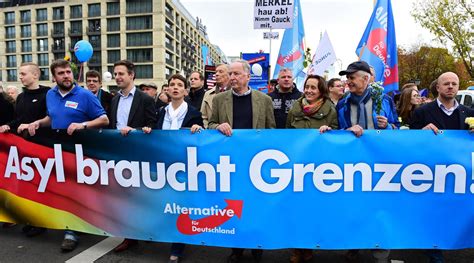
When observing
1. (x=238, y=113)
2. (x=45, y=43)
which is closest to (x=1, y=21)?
(x=45, y=43)

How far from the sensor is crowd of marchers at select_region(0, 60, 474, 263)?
350cm

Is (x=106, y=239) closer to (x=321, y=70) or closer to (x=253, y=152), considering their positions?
(x=253, y=152)

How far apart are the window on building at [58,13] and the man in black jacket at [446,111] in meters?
72.2

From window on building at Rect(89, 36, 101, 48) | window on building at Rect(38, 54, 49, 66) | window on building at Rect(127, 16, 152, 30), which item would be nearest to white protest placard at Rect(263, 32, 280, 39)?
window on building at Rect(127, 16, 152, 30)

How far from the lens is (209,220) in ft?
11.2

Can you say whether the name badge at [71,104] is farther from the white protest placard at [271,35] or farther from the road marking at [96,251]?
the white protest placard at [271,35]

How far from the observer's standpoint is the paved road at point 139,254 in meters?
3.63

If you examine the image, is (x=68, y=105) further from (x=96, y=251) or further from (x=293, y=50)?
(x=293, y=50)

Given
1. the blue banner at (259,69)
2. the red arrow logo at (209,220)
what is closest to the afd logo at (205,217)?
the red arrow logo at (209,220)

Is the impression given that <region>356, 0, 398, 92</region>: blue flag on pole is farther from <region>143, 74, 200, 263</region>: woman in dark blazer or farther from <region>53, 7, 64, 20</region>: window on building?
<region>53, 7, 64, 20</region>: window on building

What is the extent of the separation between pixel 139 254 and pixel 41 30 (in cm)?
7368

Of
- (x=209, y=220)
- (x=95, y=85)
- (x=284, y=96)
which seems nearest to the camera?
(x=209, y=220)

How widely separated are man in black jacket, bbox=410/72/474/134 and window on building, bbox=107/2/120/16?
215 ft

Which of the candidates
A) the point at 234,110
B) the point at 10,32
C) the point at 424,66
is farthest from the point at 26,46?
the point at 234,110
